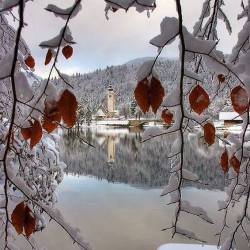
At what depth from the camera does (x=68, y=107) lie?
2.45ft

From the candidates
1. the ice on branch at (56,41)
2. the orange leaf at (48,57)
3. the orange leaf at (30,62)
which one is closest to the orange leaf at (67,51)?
the orange leaf at (48,57)

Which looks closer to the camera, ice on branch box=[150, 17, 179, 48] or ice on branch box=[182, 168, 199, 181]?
ice on branch box=[150, 17, 179, 48]

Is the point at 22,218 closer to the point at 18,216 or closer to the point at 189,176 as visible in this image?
the point at 18,216

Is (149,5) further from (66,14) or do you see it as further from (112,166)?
(112,166)

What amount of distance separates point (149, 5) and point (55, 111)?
0.32 m

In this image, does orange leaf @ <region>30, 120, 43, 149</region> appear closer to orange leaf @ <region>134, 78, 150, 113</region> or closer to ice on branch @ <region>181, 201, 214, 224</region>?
orange leaf @ <region>134, 78, 150, 113</region>

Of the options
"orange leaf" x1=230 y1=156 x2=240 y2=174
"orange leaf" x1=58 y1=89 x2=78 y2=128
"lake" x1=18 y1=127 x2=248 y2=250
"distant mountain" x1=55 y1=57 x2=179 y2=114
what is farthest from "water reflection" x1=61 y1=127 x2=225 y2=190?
"distant mountain" x1=55 y1=57 x2=179 y2=114

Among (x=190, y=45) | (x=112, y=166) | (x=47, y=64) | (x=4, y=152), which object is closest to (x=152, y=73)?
(x=190, y=45)

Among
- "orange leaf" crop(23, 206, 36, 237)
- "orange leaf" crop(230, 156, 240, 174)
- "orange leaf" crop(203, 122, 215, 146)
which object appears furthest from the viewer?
"orange leaf" crop(230, 156, 240, 174)

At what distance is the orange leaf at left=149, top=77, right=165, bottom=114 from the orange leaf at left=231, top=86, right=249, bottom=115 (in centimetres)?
22

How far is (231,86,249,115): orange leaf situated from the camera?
80cm

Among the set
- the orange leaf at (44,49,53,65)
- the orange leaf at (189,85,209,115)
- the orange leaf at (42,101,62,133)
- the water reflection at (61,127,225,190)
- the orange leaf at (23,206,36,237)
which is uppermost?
the orange leaf at (44,49,53,65)

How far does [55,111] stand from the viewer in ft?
2.71

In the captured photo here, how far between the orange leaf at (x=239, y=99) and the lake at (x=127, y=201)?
3268 millimetres
